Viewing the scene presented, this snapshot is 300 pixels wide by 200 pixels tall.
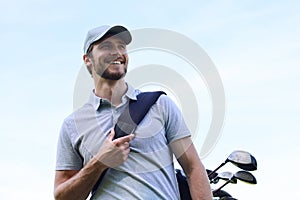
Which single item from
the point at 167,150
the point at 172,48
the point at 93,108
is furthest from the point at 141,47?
the point at 167,150

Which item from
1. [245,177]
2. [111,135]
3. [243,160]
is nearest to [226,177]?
[245,177]

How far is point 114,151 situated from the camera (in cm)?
356

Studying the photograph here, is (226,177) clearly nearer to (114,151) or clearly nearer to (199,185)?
(199,185)

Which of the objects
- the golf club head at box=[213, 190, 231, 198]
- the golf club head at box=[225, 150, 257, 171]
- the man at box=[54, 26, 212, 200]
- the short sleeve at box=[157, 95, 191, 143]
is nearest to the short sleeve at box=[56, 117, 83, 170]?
the man at box=[54, 26, 212, 200]

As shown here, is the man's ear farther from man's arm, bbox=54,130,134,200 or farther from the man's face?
man's arm, bbox=54,130,134,200

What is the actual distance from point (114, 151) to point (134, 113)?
362mm

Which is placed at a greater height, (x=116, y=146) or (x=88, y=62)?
(x=88, y=62)

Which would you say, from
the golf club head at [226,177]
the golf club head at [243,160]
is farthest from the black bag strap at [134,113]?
the golf club head at [226,177]

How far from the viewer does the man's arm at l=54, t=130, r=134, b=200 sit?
141 inches

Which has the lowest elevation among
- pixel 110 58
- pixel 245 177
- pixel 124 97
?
pixel 245 177

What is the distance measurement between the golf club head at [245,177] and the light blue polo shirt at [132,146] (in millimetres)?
4062

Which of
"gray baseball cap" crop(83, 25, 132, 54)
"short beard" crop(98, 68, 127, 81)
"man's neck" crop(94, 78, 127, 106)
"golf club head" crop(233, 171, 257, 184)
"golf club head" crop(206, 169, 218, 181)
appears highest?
"gray baseball cap" crop(83, 25, 132, 54)

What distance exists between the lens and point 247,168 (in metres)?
7.38

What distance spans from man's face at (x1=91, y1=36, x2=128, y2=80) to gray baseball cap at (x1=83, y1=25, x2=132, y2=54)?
35mm
